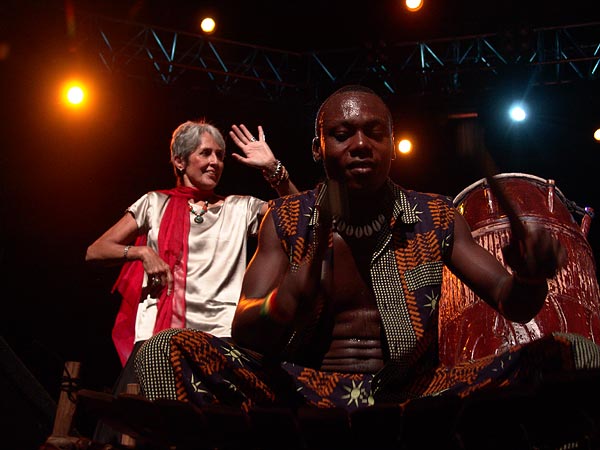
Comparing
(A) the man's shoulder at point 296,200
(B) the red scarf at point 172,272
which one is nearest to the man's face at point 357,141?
(A) the man's shoulder at point 296,200

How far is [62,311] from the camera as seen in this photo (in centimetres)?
825

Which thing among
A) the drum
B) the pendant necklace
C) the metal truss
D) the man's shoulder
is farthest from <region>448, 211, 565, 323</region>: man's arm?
the metal truss

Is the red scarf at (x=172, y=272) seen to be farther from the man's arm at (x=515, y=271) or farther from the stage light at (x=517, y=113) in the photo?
the stage light at (x=517, y=113)

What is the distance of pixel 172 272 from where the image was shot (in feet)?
14.1

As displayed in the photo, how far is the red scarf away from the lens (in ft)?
13.6

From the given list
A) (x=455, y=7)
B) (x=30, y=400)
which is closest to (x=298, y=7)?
(x=455, y=7)

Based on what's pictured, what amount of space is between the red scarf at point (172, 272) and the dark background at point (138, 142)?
3.46 metres

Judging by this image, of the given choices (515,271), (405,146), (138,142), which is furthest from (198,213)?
(405,146)

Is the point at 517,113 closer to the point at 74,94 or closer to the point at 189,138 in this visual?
the point at 189,138

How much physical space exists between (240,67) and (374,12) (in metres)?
1.78

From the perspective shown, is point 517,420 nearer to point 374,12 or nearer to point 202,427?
point 202,427

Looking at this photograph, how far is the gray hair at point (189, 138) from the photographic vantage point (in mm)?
4699

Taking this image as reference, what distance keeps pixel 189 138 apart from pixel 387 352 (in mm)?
2550

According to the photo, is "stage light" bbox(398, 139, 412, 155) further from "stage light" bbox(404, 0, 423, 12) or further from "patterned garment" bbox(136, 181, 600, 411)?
"patterned garment" bbox(136, 181, 600, 411)
